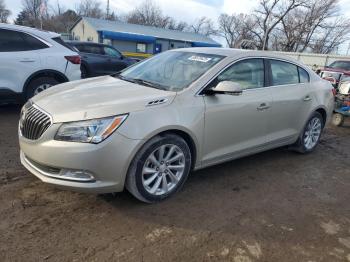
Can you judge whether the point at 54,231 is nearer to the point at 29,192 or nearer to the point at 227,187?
the point at 29,192

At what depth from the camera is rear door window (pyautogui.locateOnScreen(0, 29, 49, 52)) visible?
20.6ft

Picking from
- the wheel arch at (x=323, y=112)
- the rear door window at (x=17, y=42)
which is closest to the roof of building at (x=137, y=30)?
the rear door window at (x=17, y=42)

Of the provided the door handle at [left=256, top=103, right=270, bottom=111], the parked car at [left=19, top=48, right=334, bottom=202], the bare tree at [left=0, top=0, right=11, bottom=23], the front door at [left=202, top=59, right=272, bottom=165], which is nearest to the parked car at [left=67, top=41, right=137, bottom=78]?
the parked car at [left=19, top=48, right=334, bottom=202]

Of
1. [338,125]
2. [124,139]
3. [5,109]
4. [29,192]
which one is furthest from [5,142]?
[338,125]

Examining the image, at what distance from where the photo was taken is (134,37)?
124 feet

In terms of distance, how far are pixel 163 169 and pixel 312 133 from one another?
3.21 metres

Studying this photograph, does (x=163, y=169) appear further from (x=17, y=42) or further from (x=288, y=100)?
(x=17, y=42)

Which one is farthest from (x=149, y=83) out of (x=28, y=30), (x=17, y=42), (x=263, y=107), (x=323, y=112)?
(x=28, y=30)

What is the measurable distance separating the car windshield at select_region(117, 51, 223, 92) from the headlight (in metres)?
0.97

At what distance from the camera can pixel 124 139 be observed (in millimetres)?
3133

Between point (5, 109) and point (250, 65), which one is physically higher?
point (250, 65)

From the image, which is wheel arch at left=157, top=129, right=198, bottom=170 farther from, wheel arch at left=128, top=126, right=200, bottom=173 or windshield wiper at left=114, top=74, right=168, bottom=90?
windshield wiper at left=114, top=74, right=168, bottom=90

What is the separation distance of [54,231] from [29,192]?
2.73 feet

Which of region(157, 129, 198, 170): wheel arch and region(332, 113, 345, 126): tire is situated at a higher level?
region(157, 129, 198, 170): wheel arch
